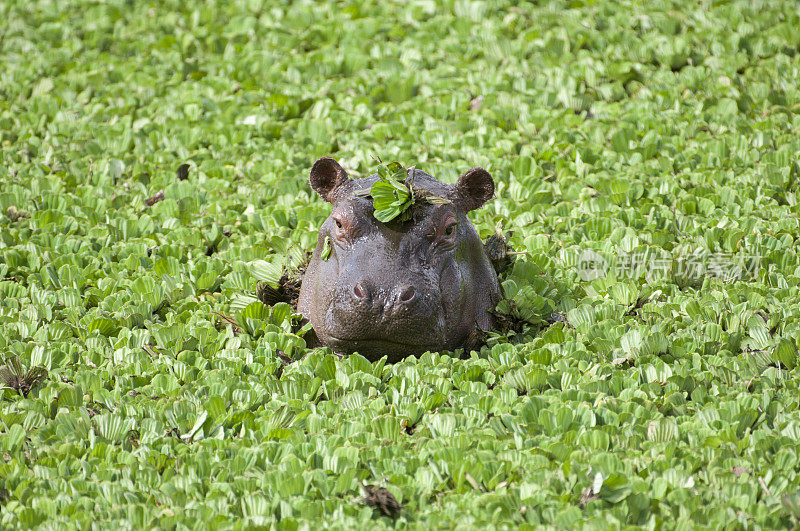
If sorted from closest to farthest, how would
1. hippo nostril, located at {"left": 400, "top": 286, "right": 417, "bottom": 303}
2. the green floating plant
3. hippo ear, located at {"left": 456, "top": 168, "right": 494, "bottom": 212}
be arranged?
hippo nostril, located at {"left": 400, "top": 286, "right": 417, "bottom": 303}, the green floating plant, hippo ear, located at {"left": 456, "top": 168, "right": 494, "bottom": 212}

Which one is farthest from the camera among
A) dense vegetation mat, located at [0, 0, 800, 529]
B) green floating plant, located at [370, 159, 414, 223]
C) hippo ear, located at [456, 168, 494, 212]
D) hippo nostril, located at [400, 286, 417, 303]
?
hippo ear, located at [456, 168, 494, 212]

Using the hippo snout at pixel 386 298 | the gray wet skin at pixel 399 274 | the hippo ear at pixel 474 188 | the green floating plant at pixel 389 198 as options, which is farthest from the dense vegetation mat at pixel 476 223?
the green floating plant at pixel 389 198

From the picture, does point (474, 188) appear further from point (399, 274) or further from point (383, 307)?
point (383, 307)

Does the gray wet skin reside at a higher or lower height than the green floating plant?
lower

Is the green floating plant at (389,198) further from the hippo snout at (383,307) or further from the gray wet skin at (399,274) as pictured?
the hippo snout at (383,307)

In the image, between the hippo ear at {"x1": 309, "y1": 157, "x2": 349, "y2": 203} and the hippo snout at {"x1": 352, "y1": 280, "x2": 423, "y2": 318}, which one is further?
the hippo ear at {"x1": 309, "y1": 157, "x2": 349, "y2": 203}

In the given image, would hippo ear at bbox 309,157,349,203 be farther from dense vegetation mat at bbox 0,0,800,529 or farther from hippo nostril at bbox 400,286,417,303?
hippo nostril at bbox 400,286,417,303

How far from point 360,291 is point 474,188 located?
1218 mm

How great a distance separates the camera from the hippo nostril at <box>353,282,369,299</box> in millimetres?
5766

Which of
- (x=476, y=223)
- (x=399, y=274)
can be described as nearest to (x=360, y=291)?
(x=399, y=274)

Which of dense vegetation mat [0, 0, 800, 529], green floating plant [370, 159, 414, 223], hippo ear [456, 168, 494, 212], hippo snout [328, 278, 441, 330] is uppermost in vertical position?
green floating plant [370, 159, 414, 223]

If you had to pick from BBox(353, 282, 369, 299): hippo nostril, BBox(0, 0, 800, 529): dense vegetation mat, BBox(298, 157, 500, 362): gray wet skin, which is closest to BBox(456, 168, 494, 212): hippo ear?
BBox(298, 157, 500, 362): gray wet skin

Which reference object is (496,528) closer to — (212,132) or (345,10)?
(212,132)

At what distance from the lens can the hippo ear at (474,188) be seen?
646 centimetres
